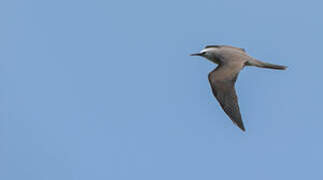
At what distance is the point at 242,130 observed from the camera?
42250mm

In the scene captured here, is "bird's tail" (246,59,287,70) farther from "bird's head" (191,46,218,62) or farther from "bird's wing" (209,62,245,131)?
"bird's head" (191,46,218,62)

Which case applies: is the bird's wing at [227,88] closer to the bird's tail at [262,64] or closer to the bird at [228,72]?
the bird at [228,72]

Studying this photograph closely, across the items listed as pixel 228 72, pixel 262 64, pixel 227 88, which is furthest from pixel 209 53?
pixel 227 88

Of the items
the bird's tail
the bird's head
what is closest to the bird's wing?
the bird's tail

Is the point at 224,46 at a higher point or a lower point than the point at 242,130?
higher

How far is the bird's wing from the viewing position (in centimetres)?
4300

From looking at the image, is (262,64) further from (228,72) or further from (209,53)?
(209,53)

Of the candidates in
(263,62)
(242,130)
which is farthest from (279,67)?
(242,130)

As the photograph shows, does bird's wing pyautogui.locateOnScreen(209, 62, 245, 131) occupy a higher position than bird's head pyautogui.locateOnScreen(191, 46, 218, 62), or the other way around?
bird's head pyautogui.locateOnScreen(191, 46, 218, 62)

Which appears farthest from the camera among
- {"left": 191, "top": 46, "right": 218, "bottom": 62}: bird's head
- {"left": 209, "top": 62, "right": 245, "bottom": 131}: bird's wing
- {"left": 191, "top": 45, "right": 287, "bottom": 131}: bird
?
{"left": 191, "top": 46, "right": 218, "bottom": 62}: bird's head

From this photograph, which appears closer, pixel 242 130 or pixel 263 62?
pixel 242 130

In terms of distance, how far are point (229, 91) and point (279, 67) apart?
8.40 ft

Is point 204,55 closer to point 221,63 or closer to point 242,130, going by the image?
point 221,63

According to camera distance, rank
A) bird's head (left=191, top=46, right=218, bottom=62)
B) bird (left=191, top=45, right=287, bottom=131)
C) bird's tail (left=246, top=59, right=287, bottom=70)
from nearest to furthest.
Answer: bird (left=191, top=45, right=287, bottom=131)
bird's tail (left=246, top=59, right=287, bottom=70)
bird's head (left=191, top=46, right=218, bottom=62)
